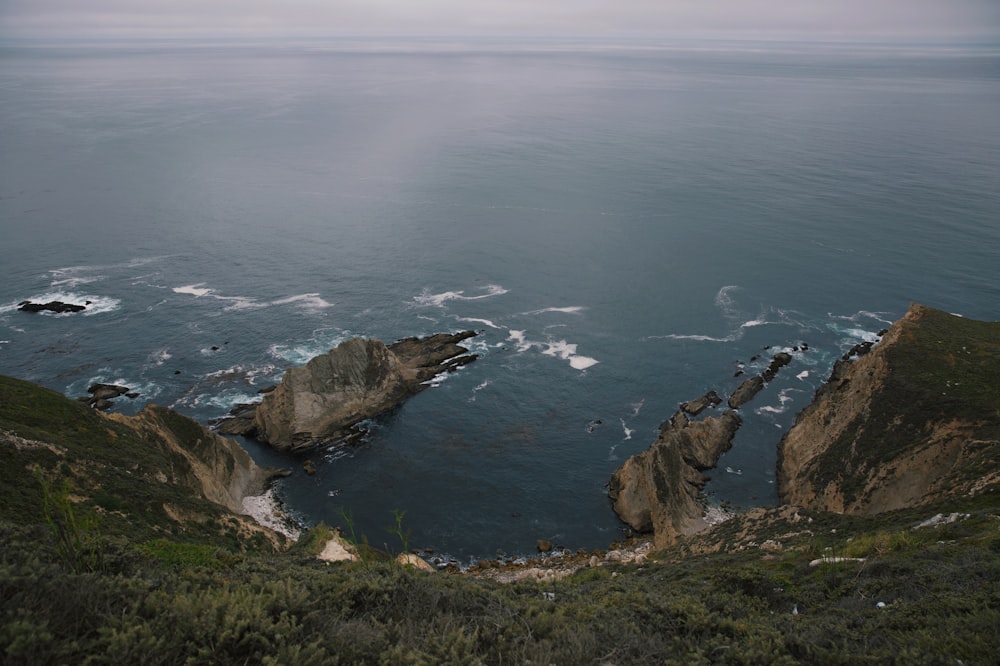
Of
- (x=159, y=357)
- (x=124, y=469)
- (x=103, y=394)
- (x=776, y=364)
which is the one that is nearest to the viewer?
(x=124, y=469)

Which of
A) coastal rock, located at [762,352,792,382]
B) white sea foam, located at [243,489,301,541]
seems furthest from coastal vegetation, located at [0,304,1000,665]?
coastal rock, located at [762,352,792,382]

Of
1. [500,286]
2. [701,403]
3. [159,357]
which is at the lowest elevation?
[159,357]

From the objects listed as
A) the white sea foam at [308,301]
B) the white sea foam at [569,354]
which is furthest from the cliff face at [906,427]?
the white sea foam at [308,301]

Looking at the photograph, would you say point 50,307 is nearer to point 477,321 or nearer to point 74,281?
point 74,281

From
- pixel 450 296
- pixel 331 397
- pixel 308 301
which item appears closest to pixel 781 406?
pixel 450 296

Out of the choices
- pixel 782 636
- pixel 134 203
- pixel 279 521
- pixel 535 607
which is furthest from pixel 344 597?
pixel 134 203

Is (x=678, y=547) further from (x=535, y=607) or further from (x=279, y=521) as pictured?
(x=279, y=521)
